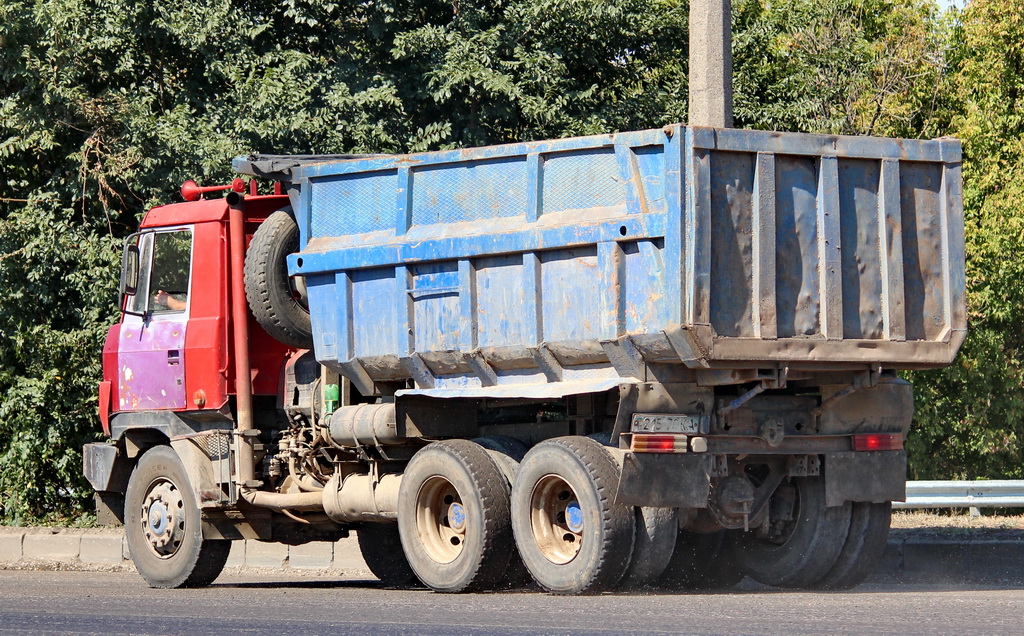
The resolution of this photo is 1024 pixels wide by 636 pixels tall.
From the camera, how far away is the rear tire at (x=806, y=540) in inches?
386

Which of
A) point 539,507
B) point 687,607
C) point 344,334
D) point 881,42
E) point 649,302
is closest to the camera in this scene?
point 687,607

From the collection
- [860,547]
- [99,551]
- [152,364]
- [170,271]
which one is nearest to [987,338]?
[860,547]

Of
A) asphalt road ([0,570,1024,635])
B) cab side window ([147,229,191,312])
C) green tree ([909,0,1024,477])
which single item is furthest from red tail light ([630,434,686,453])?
green tree ([909,0,1024,477])

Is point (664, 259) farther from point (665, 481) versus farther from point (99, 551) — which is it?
point (99, 551)

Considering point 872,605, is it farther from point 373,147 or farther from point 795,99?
point 795,99

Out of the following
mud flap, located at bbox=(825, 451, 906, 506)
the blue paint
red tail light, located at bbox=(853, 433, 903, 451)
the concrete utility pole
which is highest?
the concrete utility pole

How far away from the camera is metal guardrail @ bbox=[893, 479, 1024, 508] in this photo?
1373 cm

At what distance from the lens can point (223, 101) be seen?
622 inches

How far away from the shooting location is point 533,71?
15477mm

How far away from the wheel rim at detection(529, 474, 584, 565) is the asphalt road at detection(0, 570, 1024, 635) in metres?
0.30

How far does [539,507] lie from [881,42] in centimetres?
1761

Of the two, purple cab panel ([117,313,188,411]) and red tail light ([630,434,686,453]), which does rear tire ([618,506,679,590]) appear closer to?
red tail light ([630,434,686,453])

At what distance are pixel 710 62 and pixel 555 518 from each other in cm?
423

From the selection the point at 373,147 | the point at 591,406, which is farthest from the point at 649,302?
the point at 373,147
